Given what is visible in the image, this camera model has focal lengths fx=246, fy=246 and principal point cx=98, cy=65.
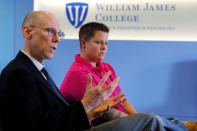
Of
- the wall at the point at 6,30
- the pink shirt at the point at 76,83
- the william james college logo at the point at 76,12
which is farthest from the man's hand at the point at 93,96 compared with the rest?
the wall at the point at 6,30

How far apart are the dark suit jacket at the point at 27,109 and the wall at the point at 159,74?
2058 millimetres

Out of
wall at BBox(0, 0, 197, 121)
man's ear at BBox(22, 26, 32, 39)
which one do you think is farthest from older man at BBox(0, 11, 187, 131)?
wall at BBox(0, 0, 197, 121)

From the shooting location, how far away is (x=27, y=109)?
0.98 metres

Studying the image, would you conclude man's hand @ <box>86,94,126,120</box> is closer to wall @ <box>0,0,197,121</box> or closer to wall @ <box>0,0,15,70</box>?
wall @ <box>0,0,197,121</box>

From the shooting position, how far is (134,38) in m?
3.10

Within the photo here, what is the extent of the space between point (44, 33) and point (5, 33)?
210 cm

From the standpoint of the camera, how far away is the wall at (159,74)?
2.96 meters

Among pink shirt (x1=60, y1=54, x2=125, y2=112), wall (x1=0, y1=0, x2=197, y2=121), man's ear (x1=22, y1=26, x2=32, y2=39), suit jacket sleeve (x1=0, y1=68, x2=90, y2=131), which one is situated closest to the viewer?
suit jacket sleeve (x1=0, y1=68, x2=90, y2=131)

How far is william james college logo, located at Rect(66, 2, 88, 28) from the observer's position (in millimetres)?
3152

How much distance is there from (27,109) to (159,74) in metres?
2.27

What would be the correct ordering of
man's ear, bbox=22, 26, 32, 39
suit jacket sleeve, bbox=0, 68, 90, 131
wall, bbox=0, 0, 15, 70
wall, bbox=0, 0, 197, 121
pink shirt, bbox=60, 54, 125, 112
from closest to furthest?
1. suit jacket sleeve, bbox=0, 68, 90, 131
2. man's ear, bbox=22, 26, 32, 39
3. pink shirt, bbox=60, 54, 125, 112
4. wall, bbox=0, 0, 197, 121
5. wall, bbox=0, 0, 15, 70

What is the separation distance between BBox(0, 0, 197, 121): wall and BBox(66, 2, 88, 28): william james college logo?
0.50 metres

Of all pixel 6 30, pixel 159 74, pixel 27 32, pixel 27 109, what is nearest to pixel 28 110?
pixel 27 109

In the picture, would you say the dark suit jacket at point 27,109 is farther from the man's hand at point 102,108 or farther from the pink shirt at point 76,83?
the pink shirt at point 76,83
